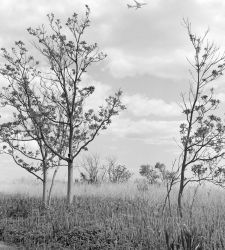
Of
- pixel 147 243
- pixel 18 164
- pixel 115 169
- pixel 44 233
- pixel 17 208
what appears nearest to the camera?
pixel 147 243

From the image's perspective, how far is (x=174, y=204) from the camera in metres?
17.1

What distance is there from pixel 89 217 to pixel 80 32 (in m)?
7.30

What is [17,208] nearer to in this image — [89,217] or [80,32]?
[89,217]

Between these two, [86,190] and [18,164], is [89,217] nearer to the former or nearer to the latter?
[18,164]

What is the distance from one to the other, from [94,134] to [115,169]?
A: 54.4ft

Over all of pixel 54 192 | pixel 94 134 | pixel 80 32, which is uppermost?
pixel 80 32

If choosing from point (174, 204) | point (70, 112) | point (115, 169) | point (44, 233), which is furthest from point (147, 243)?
point (115, 169)

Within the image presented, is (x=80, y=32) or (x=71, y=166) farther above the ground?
(x=80, y=32)

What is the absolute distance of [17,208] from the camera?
1677 centimetres

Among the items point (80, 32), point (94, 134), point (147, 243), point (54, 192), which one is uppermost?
point (80, 32)

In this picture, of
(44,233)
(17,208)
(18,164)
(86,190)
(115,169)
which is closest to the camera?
(44,233)

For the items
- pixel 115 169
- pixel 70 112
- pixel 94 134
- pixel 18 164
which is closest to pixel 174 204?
pixel 94 134

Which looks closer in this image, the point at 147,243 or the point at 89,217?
the point at 147,243

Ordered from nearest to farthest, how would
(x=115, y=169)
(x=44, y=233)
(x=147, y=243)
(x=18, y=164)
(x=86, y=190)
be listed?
(x=147, y=243) → (x=44, y=233) → (x=18, y=164) → (x=86, y=190) → (x=115, y=169)
